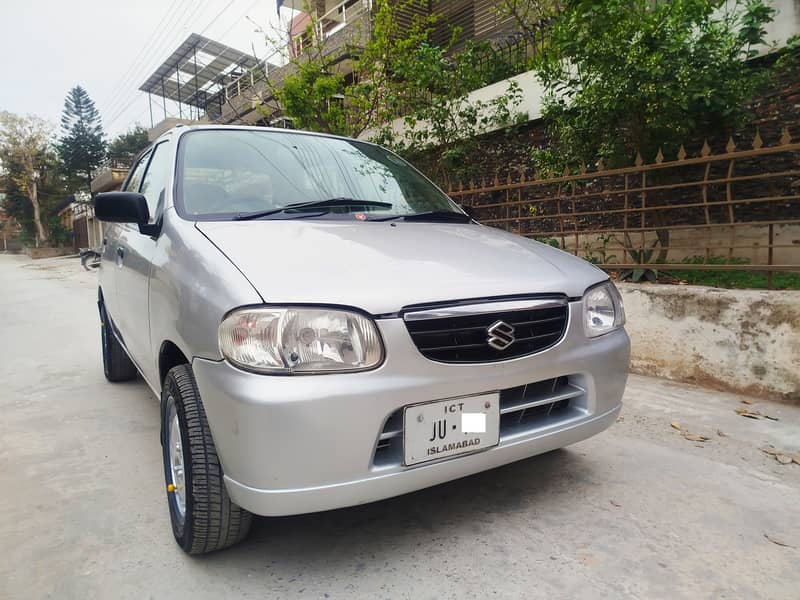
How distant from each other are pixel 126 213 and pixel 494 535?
6.48ft

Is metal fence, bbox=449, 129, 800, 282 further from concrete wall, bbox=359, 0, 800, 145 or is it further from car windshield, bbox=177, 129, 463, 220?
car windshield, bbox=177, 129, 463, 220

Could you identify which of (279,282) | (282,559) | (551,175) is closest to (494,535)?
(282,559)

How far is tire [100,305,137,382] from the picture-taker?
402 cm

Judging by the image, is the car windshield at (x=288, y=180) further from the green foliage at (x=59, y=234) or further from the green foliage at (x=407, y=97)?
the green foliage at (x=59, y=234)

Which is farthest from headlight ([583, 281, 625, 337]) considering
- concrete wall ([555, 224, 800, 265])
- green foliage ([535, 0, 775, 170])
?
green foliage ([535, 0, 775, 170])

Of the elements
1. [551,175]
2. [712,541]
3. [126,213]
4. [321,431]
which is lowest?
[712,541]

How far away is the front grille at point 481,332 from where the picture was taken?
1.67m

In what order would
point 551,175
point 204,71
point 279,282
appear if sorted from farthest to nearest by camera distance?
point 204,71 < point 551,175 < point 279,282

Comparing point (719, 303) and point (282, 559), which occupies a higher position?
point (719, 303)

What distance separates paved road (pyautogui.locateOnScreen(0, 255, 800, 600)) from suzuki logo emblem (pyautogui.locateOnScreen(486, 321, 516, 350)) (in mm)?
722

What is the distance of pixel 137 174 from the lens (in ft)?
12.2

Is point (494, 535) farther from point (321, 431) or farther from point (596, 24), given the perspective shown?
point (596, 24)

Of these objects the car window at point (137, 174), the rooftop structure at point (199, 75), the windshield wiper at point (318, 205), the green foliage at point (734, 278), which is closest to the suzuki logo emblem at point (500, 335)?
the windshield wiper at point (318, 205)

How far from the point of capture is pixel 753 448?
2.76 metres
